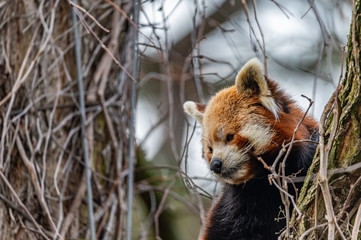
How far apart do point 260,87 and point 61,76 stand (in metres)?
1.53

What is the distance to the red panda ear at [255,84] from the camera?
272cm

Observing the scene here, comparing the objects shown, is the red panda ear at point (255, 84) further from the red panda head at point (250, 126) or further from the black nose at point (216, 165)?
the black nose at point (216, 165)

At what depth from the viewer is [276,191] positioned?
280 centimetres

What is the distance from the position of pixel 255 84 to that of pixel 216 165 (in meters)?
0.48

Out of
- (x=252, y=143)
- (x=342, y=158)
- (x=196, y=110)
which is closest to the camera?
(x=342, y=158)

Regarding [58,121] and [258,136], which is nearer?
[258,136]

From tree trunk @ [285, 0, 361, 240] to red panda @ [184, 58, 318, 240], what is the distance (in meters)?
0.74

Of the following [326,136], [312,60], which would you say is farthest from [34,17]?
[312,60]

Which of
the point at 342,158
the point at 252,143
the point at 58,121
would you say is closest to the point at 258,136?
the point at 252,143

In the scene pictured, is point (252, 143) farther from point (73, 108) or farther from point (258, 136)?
point (73, 108)

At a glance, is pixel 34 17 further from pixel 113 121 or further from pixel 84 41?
pixel 113 121

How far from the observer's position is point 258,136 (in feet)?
8.85

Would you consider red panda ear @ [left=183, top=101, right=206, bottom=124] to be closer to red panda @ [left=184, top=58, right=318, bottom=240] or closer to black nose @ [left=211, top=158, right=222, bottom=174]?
red panda @ [left=184, top=58, right=318, bottom=240]

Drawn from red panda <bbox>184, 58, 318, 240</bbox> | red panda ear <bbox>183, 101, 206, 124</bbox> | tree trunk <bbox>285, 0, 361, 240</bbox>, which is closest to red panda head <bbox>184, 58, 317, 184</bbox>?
red panda <bbox>184, 58, 318, 240</bbox>
